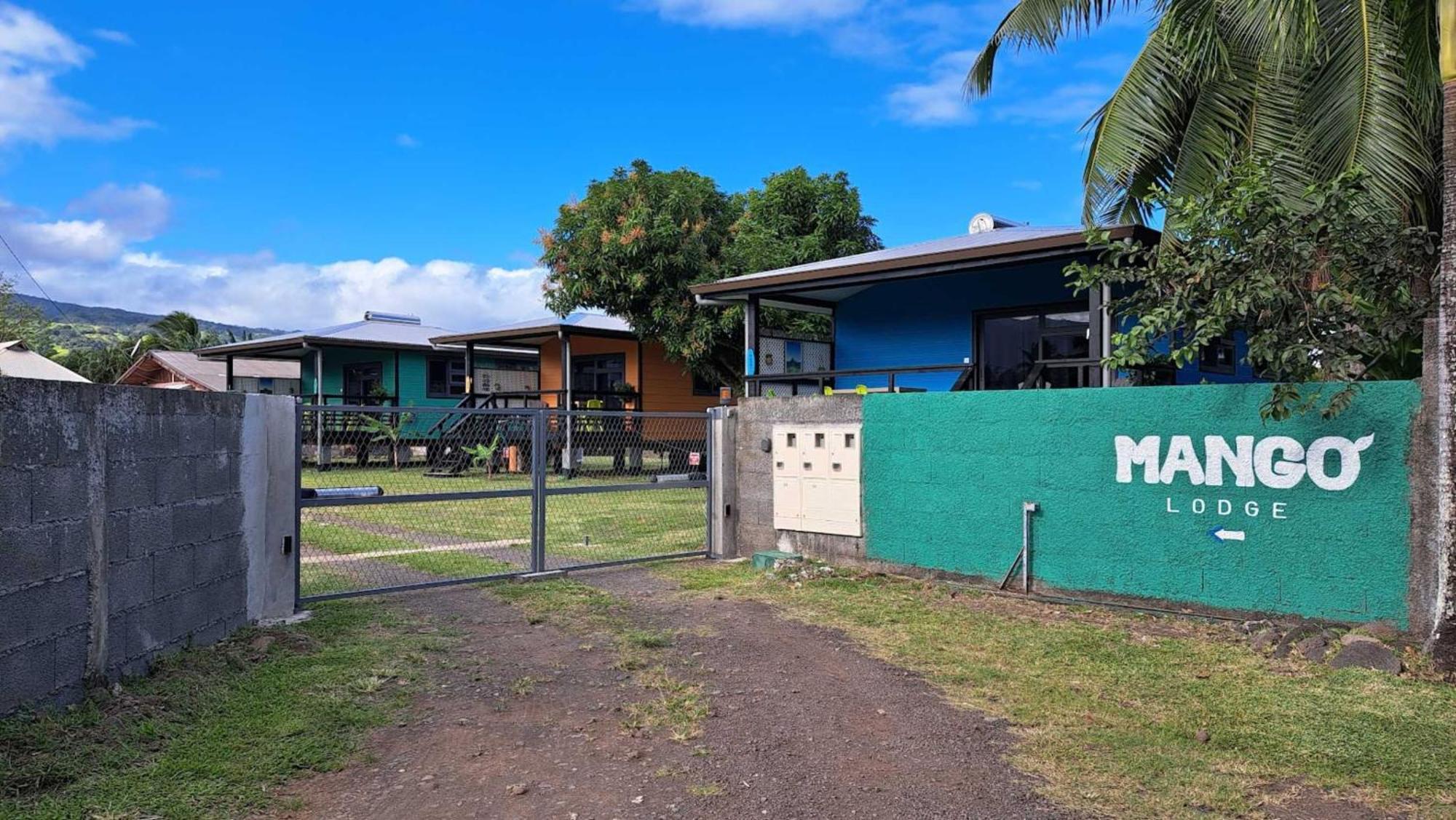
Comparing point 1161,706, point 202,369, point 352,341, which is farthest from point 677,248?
point 202,369

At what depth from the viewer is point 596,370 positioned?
25906 mm

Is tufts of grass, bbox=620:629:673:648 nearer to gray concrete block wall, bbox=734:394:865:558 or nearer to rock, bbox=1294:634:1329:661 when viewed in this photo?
gray concrete block wall, bbox=734:394:865:558

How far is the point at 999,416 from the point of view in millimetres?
8445

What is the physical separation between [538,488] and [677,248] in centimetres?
1324

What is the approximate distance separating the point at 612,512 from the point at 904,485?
23.2 ft

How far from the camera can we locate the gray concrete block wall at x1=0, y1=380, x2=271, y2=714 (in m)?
4.43

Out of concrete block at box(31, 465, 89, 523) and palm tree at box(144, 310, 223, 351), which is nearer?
concrete block at box(31, 465, 89, 523)

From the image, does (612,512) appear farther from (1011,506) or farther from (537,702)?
(537,702)

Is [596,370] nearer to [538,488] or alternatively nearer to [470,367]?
[470,367]

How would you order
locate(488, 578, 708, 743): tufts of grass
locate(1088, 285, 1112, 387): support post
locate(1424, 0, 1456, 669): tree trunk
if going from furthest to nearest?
1. locate(1088, 285, 1112, 387): support post
2. locate(1424, 0, 1456, 669): tree trunk
3. locate(488, 578, 708, 743): tufts of grass

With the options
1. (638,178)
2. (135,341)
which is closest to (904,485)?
(638,178)

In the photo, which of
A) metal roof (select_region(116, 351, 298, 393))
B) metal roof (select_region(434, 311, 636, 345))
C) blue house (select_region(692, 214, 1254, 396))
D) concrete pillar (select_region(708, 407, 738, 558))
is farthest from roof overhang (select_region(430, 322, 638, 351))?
metal roof (select_region(116, 351, 298, 393))

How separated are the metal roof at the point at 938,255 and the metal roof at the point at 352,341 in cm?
1387

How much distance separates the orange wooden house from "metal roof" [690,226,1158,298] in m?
7.96
